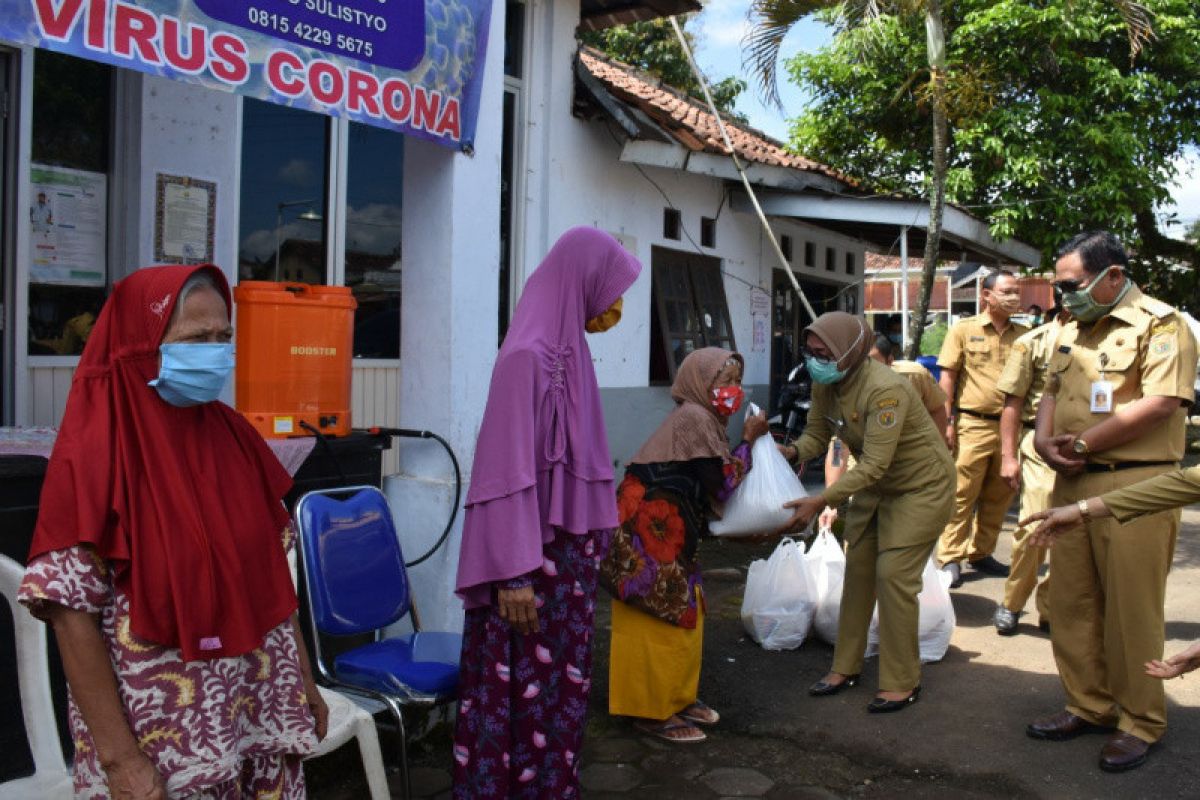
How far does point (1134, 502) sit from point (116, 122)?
4.51 metres

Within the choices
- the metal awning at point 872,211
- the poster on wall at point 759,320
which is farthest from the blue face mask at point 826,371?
the poster on wall at point 759,320

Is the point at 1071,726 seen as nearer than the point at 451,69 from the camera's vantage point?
No

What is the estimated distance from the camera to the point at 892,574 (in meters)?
4.25

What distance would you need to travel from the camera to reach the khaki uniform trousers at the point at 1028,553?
5.02 meters

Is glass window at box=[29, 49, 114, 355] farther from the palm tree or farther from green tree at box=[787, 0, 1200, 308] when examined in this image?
green tree at box=[787, 0, 1200, 308]

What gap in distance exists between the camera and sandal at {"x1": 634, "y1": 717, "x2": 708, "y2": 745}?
4.01 metres

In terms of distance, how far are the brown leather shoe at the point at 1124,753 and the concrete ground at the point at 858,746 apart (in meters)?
0.05

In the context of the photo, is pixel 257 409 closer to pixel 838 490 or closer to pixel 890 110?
pixel 838 490

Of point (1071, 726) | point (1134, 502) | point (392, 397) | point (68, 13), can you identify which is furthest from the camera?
point (392, 397)

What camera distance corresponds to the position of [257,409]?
11.8 feet

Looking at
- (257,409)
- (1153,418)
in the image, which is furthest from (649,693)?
(1153,418)

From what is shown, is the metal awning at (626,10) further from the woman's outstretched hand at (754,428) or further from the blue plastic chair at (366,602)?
Result: the blue plastic chair at (366,602)

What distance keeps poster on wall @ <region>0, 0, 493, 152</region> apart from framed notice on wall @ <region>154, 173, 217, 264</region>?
1.77 metres

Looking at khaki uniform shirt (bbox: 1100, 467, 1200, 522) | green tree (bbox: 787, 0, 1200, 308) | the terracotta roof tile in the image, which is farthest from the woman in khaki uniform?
green tree (bbox: 787, 0, 1200, 308)
